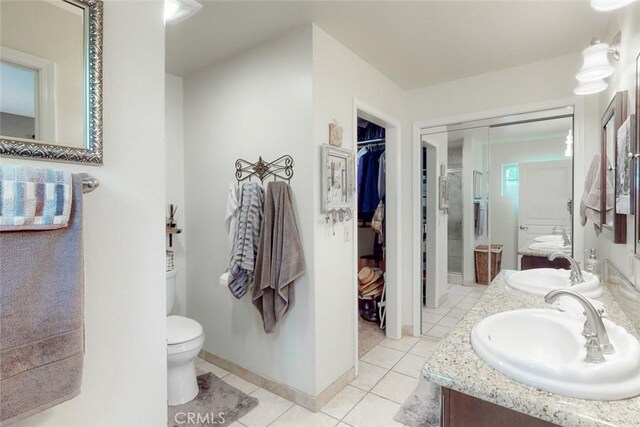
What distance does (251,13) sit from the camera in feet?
6.07

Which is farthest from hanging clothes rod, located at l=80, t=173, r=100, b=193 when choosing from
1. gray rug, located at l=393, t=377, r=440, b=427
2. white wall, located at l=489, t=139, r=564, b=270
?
white wall, located at l=489, t=139, r=564, b=270

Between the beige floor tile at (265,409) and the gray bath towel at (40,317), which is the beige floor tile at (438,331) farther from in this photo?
the gray bath towel at (40,317)

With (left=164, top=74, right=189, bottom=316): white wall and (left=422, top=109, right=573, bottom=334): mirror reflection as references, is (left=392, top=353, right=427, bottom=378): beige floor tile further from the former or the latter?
(left=164, top=74, right=189, bottom=316): white wall

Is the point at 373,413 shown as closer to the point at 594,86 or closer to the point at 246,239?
the point at 246,239

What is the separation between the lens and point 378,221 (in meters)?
3.23

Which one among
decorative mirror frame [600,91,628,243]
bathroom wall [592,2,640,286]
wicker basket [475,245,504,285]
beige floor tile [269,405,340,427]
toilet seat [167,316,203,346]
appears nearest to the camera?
bathroom wall [592,2,640,286]

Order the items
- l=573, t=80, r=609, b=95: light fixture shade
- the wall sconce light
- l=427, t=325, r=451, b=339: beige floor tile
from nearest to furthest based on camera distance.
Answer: the wall sconce light, l=573, t=80, r=609, b=95: light fixture shade, l=427, t=325, r=451, b=339: beige floor tile

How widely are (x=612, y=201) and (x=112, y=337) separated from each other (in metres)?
2.27

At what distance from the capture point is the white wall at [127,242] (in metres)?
0.93

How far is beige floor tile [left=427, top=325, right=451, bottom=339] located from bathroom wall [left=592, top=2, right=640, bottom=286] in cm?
162

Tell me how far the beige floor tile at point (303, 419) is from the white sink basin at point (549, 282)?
1.36m

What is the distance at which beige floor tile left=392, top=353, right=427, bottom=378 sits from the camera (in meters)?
2.48

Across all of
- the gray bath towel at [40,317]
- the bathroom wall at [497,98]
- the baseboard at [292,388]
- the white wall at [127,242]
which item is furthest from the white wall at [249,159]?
the bathroom wall at [497,98]

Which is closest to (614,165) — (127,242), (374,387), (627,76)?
(627,76)
